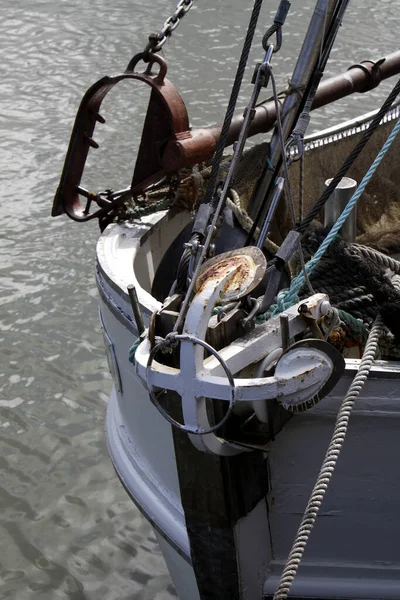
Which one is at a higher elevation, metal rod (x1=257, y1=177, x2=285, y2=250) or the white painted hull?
Result: metal rod (x1=257, y1=177, x2=285, y2=250)

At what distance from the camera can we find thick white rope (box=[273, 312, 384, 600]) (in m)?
2.01

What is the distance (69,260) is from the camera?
6414 mm

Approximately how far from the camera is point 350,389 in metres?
2.09

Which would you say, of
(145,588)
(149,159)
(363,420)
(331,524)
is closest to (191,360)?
(363,420)

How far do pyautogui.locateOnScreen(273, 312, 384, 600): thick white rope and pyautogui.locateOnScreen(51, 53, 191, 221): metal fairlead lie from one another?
1166 millimetres

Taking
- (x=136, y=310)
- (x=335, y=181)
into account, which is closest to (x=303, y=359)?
(x=136, y=310)

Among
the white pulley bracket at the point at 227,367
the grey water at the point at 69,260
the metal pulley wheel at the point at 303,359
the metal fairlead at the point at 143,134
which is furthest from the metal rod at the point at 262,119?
the grey water at the point at 69,260

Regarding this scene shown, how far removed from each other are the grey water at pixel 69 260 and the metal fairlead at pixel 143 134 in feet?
5.41

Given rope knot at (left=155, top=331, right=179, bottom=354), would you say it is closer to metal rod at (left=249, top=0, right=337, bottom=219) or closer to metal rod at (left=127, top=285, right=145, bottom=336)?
metal rod at (left=127, top=285, right=145, bottom=336)

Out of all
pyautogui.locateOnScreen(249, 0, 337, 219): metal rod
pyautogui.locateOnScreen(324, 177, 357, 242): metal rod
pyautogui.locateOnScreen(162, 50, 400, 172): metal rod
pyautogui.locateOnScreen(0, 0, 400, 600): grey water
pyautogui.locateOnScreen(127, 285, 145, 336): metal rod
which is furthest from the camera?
pyautogui.locateOnScreen(0, 0, 400, 600): grey water

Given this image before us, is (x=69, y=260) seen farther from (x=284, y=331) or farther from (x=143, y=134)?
(x=284, y=331)

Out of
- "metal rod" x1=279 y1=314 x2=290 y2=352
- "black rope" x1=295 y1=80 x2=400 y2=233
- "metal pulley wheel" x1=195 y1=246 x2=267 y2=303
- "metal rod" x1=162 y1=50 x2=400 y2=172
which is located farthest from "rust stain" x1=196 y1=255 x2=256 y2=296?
"metal rod" x1=162 y1=50 x2=400 y2=172

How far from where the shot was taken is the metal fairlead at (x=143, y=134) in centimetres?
291

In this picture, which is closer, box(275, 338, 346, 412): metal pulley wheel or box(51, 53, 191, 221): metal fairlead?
box(275, 338, 346, 412): metal pulley wheel
